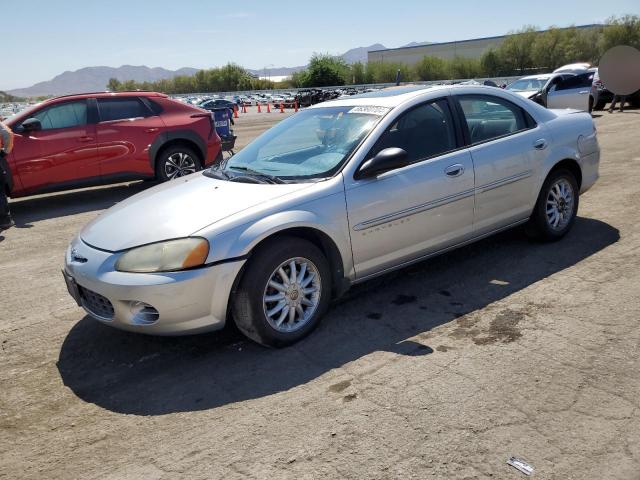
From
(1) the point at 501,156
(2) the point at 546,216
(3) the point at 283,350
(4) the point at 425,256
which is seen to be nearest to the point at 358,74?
(2) the point at 546,216

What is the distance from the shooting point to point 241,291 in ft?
11.9

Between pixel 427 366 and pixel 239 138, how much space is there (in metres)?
16.5

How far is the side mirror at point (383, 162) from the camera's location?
406 centimetres

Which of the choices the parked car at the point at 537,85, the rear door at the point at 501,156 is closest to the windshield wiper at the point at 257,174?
the rear door at the point at 501,156

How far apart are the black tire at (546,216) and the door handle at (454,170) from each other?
116 cm

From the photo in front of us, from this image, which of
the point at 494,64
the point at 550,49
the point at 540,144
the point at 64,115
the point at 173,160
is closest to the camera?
the point at 540,144

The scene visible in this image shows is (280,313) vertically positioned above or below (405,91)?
below

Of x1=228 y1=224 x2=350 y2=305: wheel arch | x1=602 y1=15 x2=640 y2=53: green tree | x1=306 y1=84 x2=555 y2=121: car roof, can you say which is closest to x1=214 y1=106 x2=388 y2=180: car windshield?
x1=306 y1=84 x2=555 y2=121: car roof

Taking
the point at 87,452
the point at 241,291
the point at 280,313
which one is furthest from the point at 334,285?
the point at 87,452

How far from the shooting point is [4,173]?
8125 mm

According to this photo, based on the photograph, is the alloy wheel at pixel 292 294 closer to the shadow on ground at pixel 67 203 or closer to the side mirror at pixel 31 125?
the shadow on ground at pixel 67 203

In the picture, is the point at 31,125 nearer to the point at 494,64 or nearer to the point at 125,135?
the point at 125,135

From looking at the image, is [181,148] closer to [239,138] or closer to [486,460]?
[486,460]

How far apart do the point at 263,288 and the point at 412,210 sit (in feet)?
4.48
